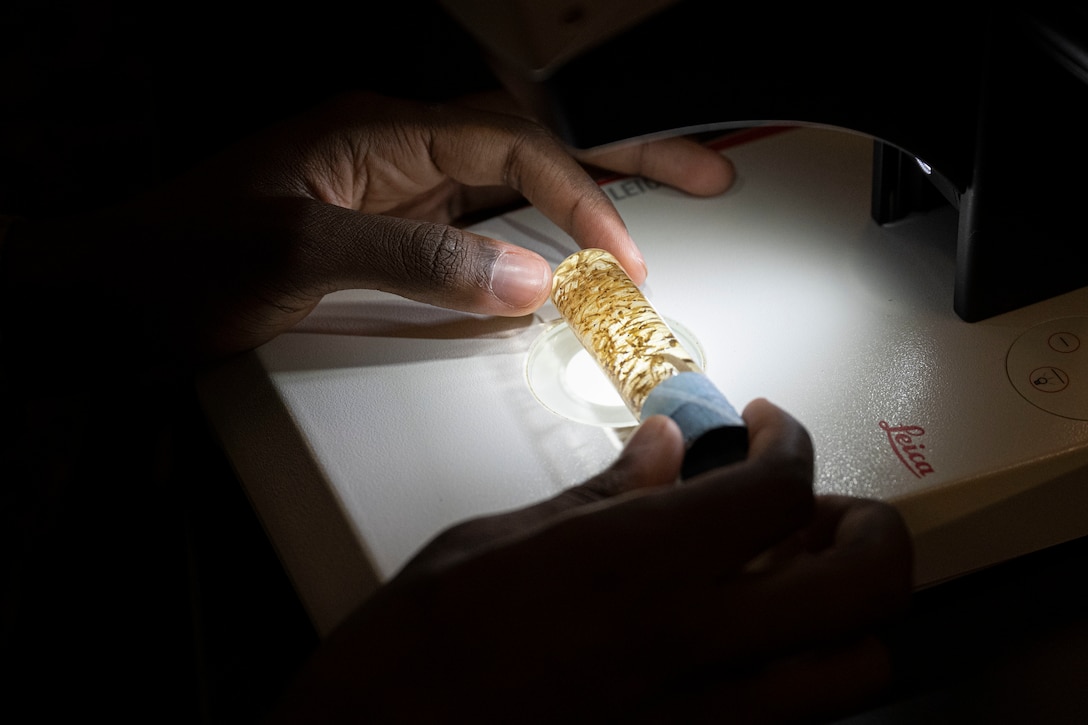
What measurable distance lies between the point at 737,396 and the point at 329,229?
1.42 ft

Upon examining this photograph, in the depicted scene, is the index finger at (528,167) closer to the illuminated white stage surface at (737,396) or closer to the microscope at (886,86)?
the illuminated white stage surface at (737,396)

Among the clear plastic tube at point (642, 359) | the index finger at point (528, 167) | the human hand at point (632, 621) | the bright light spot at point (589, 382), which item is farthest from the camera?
the index finger at point (528, 167)

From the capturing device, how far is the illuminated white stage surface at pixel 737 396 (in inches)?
27.6

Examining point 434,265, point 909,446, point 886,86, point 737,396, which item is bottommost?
point 909,446

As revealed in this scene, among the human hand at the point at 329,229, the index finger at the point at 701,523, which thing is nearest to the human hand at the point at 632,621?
the index finger at the point at 701,523

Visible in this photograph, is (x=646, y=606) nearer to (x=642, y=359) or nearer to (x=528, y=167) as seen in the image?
(x=642, y=359)

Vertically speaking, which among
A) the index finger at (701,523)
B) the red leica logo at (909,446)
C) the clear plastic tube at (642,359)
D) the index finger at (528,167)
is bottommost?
the red leica logo at (909,446)

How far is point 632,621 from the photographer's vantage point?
587mm

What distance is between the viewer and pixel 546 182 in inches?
40.2

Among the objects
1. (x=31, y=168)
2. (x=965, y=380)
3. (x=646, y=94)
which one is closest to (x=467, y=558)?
(x=646, y=94)

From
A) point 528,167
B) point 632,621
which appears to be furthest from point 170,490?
point 632,621

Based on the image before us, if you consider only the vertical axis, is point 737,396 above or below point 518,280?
below

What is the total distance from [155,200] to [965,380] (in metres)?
0.86

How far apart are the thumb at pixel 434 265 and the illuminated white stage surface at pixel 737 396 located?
0.03 meters
